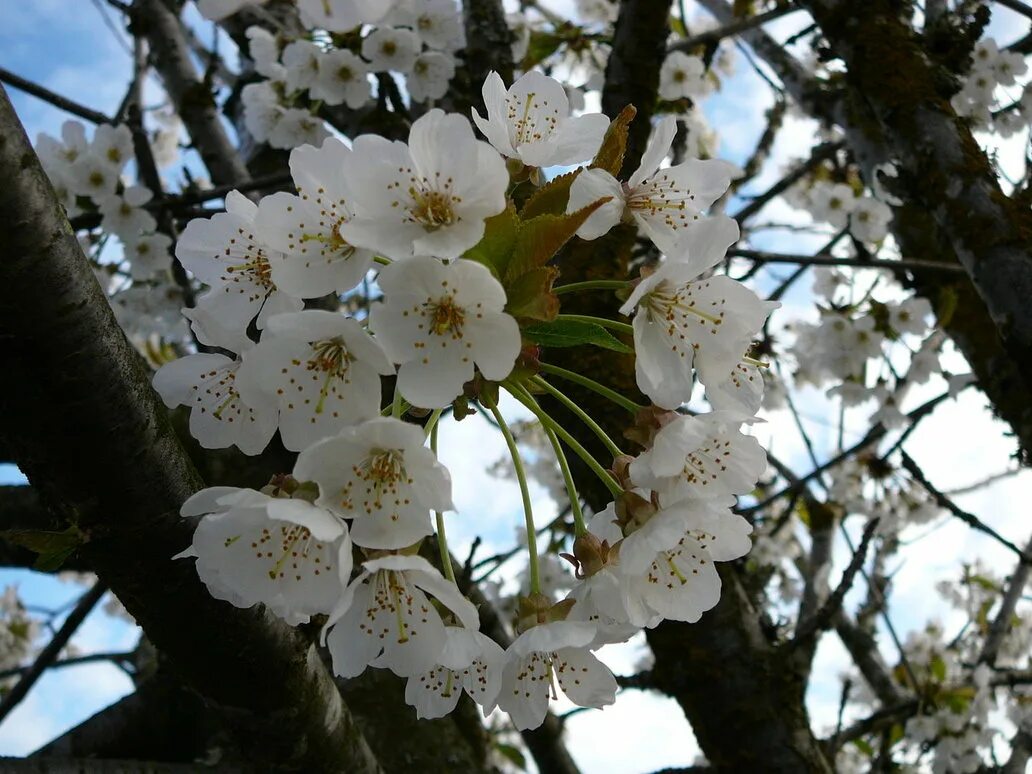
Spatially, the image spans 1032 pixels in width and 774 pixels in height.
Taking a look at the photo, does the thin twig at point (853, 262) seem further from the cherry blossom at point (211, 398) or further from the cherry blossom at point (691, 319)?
the cherry blossom at point (211, 398)

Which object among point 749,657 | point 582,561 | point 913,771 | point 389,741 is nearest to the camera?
point 582,561

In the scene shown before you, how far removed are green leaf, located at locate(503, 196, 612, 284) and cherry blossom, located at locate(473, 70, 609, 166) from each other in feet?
0.88

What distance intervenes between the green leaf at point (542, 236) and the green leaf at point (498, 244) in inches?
0.8

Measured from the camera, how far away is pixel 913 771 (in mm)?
4426

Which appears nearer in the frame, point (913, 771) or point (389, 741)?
point (389, 741)

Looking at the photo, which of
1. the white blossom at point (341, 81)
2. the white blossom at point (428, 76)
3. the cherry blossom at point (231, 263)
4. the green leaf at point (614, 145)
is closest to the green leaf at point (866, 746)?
the white blossom at point (428, 76)

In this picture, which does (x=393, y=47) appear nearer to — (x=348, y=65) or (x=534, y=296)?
(x=348, y=65)

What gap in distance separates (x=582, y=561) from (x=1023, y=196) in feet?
6.37

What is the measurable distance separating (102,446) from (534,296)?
0.56 metres

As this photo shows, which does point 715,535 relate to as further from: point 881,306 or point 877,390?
point 877,390

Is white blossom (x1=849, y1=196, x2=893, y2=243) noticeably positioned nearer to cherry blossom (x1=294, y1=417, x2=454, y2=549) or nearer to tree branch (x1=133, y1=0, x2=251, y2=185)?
tree branch (x1=133, y1=0, x2=251, y2=185)

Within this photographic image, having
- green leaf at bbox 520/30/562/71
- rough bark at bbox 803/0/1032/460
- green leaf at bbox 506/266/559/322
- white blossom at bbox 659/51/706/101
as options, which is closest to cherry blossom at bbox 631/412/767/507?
green leaf at bbox 506/266/559/322

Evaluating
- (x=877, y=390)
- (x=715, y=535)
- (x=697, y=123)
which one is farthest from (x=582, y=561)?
(x=697, y=123)

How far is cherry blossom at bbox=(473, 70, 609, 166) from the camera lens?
4.20 ft
